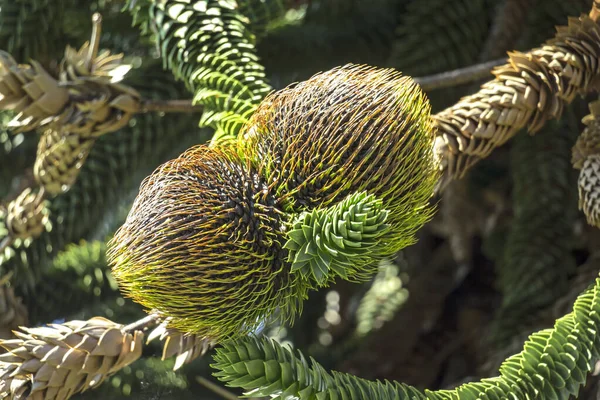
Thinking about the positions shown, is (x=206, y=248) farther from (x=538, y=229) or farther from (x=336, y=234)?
(x=538, y=229)

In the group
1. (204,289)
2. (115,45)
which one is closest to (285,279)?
(204,289)

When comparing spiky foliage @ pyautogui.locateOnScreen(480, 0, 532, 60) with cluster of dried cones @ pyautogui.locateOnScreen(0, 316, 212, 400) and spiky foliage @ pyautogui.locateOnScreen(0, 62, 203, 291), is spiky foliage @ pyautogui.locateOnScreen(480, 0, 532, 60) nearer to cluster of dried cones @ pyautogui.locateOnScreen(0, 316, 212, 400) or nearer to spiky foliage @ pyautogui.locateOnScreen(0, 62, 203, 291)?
spiky foliage @ pyautogui.locateOnScreen(0, 62, 203, 291)

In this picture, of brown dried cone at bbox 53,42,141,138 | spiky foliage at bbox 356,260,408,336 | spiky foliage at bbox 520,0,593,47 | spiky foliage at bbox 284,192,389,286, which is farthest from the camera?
spiky foliage at bbox 356,260,408,336

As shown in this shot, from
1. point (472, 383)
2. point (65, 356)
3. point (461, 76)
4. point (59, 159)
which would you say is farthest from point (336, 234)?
point (59, 159)

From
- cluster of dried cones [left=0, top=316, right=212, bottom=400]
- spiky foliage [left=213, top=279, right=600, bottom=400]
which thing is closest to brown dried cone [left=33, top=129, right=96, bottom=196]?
cluster of dried cones [left=0, top=316, right=212, bottom=400]

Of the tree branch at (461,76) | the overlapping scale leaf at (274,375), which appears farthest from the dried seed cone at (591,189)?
the overlapping scale leaf at (274,375)

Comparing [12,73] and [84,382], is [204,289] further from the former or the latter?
[12,73]

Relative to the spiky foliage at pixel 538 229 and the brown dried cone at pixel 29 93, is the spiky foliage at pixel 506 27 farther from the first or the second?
the brown dried cone at pixel 29 93
